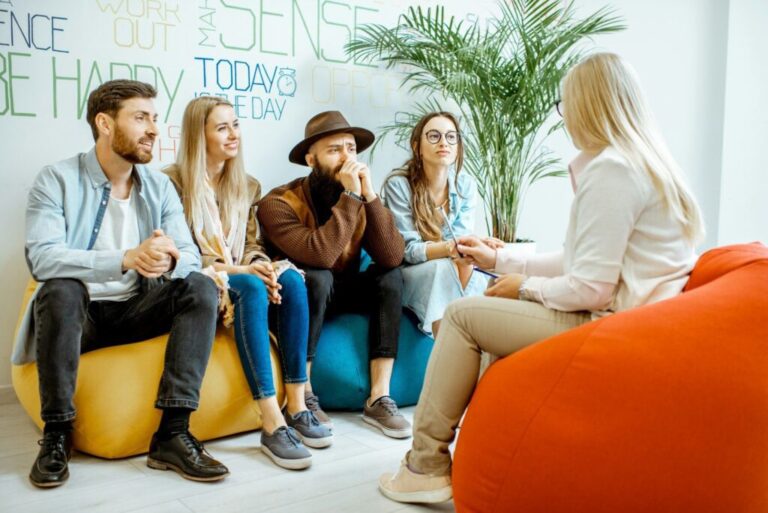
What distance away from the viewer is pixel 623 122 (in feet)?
5.31

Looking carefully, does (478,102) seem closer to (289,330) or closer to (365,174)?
(365,174)

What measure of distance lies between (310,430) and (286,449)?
179 millimetres

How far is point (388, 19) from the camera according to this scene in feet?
12.1

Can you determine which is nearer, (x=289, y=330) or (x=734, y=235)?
(x=289, y=330)

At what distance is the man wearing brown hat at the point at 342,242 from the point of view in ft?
8.49

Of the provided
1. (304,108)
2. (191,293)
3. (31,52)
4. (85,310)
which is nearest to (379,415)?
(191,293)

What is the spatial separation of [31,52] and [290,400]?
1682 millimetres

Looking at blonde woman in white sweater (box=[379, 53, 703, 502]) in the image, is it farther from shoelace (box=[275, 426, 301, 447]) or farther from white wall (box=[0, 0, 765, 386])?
white wall (box=[0, 0, 765, 386])

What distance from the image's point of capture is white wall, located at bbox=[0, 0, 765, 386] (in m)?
2.79

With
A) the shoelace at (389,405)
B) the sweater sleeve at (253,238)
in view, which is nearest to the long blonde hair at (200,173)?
the sweater sleeve at (253,238)

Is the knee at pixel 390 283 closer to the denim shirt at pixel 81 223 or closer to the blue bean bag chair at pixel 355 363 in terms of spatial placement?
the blue bean bag chair at pixel 355 363

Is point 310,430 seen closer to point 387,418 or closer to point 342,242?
point 387,418

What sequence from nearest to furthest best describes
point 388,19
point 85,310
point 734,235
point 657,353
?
1. point 657,353
2. point 85,310
3. point 388,19
4. point 734,235

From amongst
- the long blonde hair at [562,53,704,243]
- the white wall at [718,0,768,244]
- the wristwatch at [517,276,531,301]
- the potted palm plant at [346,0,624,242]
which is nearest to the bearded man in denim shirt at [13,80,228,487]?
the wristwatch at [517,276,531,301]
